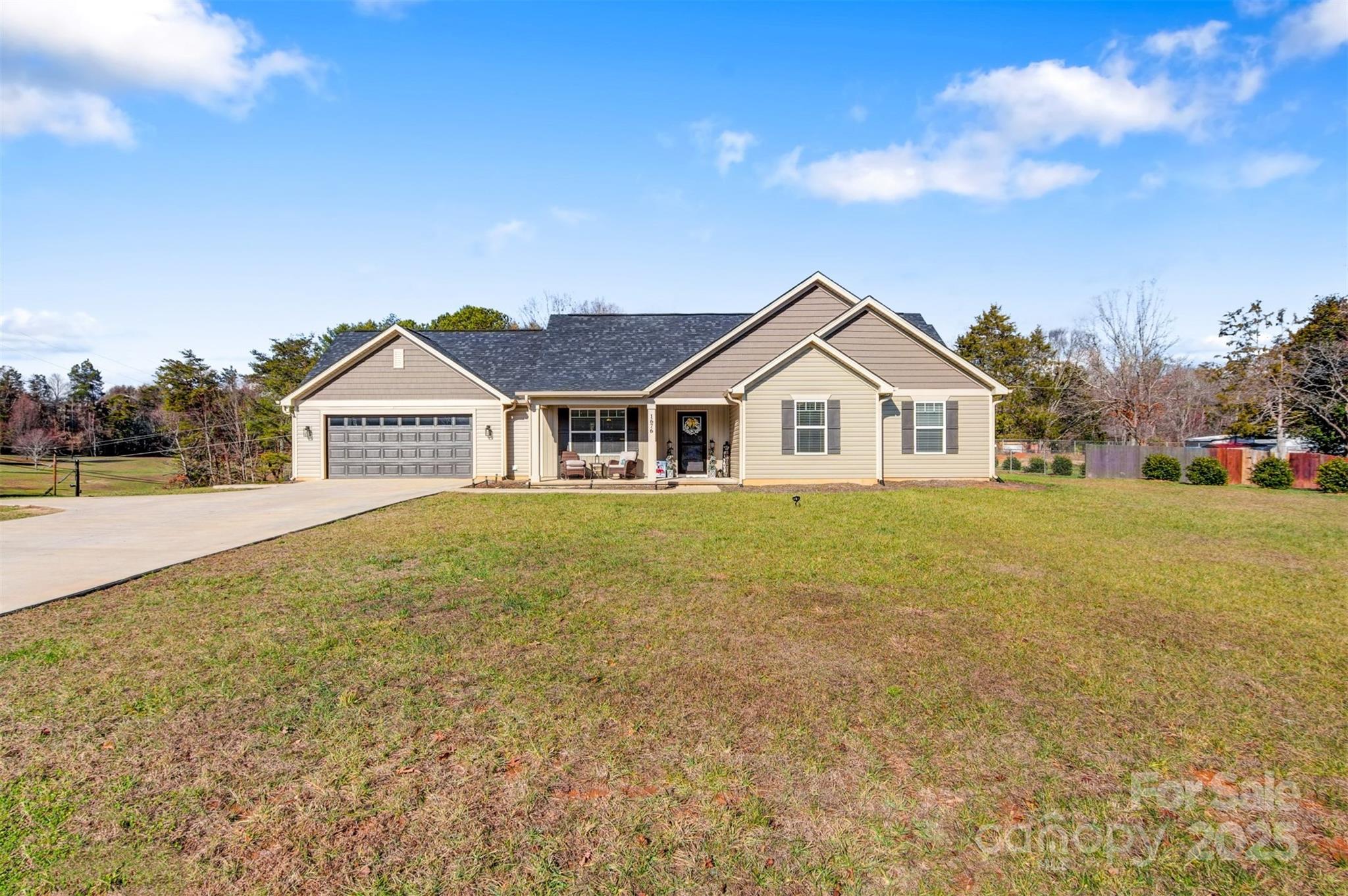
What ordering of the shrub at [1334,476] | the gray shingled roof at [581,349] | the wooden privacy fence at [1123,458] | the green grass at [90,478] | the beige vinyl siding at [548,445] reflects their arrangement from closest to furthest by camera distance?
the green grass at [90,478] → the shrub at [1334,476] → the beige vinyl siding at [548,445] → the gray shingled roof at [581,349] → the wooden privacy fence at [1123,458]

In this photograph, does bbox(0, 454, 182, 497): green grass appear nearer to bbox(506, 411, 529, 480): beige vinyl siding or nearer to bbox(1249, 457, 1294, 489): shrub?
bbox(506, 411, 529, 480): beige vinyl siding

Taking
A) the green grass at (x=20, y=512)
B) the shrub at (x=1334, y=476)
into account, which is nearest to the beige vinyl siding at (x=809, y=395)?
the shrub at (x=1334, y=476)

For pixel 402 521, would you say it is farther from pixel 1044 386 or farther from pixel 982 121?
pixel 1044 386

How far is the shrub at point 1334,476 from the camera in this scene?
2088 cm

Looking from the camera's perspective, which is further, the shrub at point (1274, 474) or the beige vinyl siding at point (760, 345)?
the shrub at point (1274, 474)

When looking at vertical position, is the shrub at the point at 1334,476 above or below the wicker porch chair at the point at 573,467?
below

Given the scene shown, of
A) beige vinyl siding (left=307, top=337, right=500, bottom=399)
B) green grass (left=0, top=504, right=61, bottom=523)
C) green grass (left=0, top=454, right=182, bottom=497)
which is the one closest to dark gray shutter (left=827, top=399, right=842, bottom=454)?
beige vinyl siding (left=307, top=337, right=500, bottom=399)

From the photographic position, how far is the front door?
2173 centimetres

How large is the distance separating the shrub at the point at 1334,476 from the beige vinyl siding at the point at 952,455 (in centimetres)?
1112

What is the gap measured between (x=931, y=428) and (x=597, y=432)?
10275 millimetres

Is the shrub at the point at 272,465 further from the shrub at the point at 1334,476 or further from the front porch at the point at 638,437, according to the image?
the shrub at the point at 1334,476

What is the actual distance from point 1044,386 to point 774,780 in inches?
1523

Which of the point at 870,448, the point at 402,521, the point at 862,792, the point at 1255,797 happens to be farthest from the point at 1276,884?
the point at 870,448

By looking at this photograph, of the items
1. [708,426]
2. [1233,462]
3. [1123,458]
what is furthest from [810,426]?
[1233,462]
